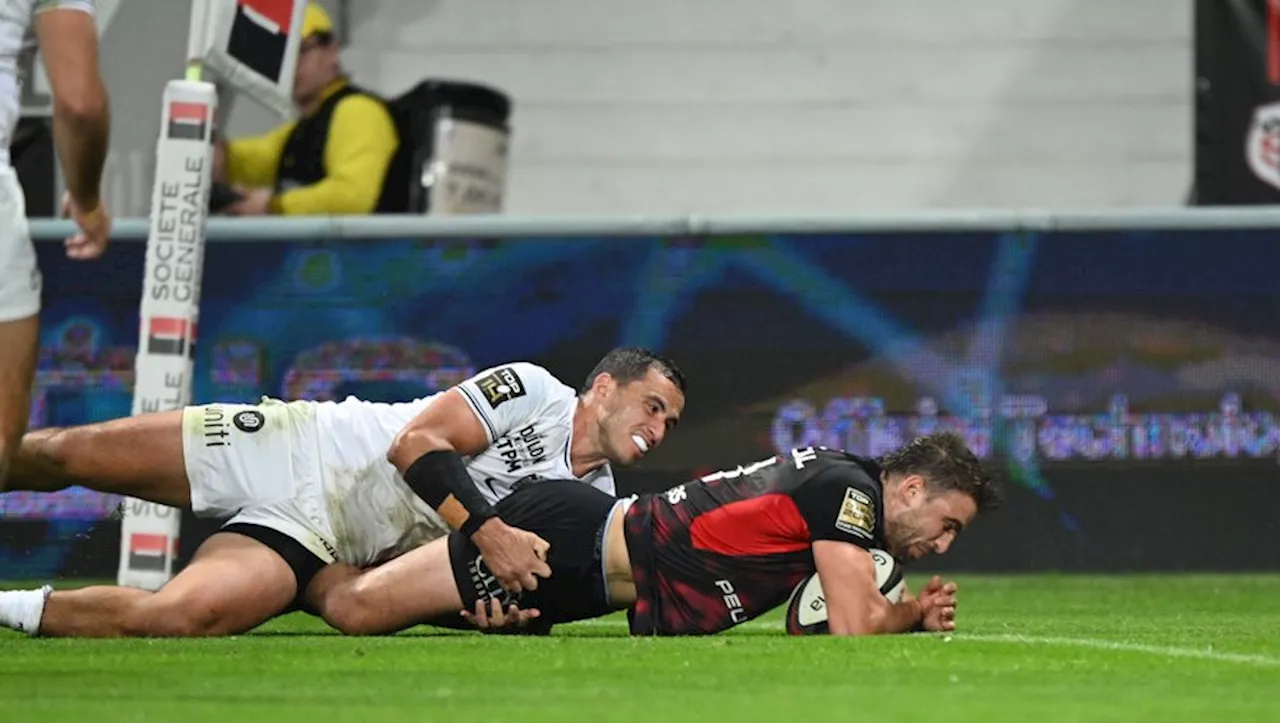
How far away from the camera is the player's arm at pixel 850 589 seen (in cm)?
648

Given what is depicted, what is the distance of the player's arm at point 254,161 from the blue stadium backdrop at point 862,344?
116 cm

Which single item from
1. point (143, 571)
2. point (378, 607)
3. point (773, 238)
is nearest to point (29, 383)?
point (378, 607)

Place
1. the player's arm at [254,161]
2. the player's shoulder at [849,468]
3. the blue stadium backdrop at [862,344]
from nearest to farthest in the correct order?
the player's shoulder at [849,468]
the blue stadium backdrop at [862,344]
the player's arm at [254,161]

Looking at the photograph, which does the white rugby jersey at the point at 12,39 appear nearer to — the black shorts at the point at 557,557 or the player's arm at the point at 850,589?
the black shorts at the point at 557,557

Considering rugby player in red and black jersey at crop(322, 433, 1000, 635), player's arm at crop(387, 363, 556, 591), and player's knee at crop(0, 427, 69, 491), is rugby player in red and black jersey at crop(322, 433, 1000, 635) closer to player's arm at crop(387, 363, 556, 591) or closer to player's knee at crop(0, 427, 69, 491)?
player's arm at crop(387, 363, 556, 591)

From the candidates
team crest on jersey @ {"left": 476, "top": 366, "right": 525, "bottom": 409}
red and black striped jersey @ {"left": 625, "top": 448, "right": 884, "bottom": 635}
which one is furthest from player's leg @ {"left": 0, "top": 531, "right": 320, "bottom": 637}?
red and black striped jersey @ {"left": 625, "top": 448, "right": 884, "bottom": 635}

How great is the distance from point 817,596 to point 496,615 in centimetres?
93

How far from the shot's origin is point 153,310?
29.9 ft

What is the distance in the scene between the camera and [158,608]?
6.76 metres

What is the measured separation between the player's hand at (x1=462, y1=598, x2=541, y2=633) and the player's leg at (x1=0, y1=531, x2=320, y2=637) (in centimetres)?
61

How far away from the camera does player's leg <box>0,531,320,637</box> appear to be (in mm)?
6770

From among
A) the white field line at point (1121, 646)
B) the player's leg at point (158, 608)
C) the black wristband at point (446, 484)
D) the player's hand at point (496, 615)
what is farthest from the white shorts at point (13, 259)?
the white field line at point (1121, 646)

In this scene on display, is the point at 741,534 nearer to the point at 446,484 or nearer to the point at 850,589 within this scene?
the point at 850,589

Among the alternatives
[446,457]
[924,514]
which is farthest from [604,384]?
[924,514]
